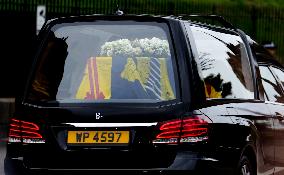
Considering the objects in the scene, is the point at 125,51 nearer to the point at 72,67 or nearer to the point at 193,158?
the point at 72,67

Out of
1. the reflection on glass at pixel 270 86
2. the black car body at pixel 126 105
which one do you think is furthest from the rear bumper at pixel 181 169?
the reflection on glass at pixel 270 86

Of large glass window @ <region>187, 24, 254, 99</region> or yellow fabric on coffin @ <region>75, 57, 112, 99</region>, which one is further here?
large glass window @ <region>187, 24, 254, 99</region>

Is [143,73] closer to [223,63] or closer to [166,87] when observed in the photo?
[166,87]

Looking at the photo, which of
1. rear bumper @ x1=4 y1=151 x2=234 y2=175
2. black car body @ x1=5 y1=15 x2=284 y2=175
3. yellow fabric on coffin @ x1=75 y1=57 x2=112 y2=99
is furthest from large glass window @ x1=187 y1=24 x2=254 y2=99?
yellow fabric on coffin @ x1=75 y1=57 x2=112 y2=99

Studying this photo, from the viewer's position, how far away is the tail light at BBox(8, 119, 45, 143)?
7312 mm

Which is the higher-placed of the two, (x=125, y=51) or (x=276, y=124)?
(x=125, y=51)

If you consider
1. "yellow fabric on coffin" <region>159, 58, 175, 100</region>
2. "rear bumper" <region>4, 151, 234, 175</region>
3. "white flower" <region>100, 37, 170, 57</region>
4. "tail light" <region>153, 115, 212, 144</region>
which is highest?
"white flower" <region>100, 37, 170, 57</region>

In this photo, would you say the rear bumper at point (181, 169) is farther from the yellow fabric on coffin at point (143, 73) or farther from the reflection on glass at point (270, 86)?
the reflection on glass at point (270, 86)

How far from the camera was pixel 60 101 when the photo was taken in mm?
7348

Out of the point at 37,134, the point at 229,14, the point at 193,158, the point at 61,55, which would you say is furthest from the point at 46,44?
the point at 229,14

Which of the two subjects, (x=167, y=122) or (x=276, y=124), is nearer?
(x=167, y=122)

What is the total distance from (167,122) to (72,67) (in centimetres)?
82

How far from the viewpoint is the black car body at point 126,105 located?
7129mm

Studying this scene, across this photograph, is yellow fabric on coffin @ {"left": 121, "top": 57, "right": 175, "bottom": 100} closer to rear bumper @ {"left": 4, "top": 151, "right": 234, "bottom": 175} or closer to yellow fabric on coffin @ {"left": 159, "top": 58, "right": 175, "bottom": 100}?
yellow fabric on coffin @ {"left": 159, "top": 58, "right": 175, "bottom": 100}
